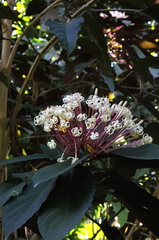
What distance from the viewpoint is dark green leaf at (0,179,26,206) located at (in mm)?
554

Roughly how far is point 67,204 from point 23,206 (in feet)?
0.23

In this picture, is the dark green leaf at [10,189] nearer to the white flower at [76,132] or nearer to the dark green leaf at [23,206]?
the dark green leaf at [23,206]

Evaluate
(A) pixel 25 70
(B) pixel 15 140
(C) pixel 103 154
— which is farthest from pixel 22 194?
(A) pixel 25 70

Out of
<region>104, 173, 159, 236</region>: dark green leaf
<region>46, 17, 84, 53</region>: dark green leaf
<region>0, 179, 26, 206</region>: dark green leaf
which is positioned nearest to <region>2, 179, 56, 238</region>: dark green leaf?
<region>0, 179, 26, 206</region>: dark green leaf

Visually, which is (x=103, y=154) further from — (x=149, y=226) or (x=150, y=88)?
(x=150, y=88)

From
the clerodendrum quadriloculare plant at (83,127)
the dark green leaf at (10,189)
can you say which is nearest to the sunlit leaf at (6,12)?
the clerodendrum quadriloculare plant at (83,127)

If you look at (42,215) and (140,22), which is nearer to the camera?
(42,215)

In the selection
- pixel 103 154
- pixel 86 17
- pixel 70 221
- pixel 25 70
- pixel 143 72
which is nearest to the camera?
pixel 70 221

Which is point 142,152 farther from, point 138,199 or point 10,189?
point 10,189

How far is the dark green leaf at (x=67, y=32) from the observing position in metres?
0.64

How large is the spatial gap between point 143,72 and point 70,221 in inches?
21.9

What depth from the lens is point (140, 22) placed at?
48.9 inches

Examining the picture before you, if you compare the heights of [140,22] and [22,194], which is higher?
[140,22]

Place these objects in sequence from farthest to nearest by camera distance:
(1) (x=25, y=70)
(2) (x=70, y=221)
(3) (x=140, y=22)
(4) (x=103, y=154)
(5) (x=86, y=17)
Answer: (3) (x=140, y=22), (1) (x=25, y=70), (5) (x=86, y=17), (4) (x=103, y=154), (2) (x=70, y=221)
